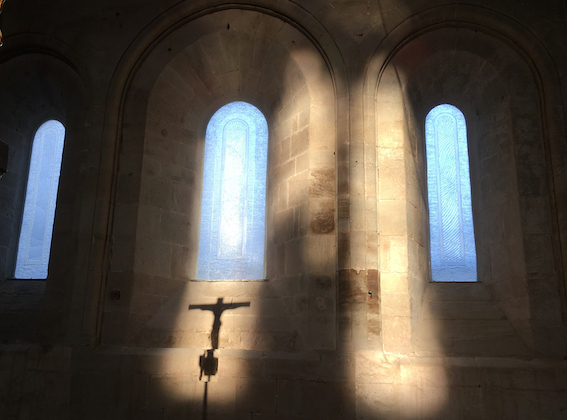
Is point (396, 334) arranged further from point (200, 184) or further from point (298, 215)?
point (200, 184)

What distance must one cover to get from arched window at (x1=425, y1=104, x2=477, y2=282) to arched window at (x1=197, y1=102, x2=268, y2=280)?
2.48m

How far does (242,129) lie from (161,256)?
2.43 metres

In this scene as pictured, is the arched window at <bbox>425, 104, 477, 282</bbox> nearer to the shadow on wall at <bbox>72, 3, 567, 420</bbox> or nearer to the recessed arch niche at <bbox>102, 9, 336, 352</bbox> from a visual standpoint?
the shadow on wall at <bbox>72, 3, 567, 420</bbox>

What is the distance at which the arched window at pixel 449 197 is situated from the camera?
771 cm

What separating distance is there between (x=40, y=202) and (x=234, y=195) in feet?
10.2

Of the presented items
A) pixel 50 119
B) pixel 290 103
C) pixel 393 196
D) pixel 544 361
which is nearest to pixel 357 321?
pixel 393 196

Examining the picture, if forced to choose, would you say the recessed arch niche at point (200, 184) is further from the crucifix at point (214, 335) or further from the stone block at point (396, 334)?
the stone block at point (396, 334)

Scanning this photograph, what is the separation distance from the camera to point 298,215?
7.52 m

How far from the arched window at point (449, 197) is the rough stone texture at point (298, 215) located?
0.53 feet

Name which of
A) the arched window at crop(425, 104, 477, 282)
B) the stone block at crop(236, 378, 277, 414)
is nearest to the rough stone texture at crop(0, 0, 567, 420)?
the stone block at crop(236, 378, 277, 414)

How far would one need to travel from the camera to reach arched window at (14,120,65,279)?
8.52 m

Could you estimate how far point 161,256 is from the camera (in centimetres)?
778

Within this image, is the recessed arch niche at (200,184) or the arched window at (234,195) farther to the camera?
the arched window at (234,195)

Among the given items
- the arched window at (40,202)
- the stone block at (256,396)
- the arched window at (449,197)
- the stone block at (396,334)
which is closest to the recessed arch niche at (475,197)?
the stone block at (396,334)
